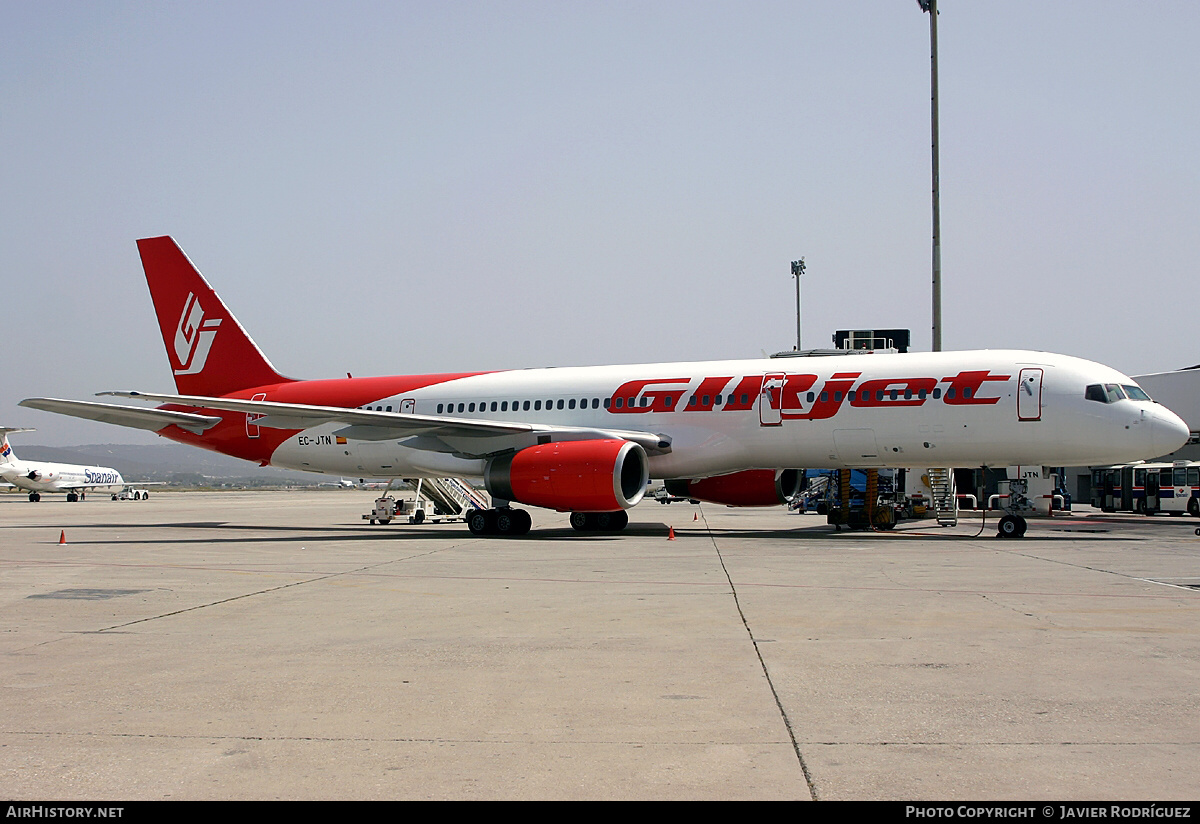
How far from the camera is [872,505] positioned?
26.3 metres

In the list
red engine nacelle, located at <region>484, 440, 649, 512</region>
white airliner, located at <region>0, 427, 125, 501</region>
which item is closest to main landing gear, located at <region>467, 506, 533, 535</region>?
red engine nacelle, located at <region>484, 440, 649, 512</region>

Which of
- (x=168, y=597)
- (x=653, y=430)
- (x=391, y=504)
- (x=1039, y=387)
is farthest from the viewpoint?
(x=391, y=504)

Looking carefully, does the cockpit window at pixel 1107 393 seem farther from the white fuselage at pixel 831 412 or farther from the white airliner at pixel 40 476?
the white airliner at pixel 40 476

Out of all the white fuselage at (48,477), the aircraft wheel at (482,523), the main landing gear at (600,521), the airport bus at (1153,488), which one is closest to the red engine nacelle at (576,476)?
the aircraft wheel at (482,523)

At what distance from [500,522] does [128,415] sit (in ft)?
34.1

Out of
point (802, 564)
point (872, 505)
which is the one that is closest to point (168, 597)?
point (802, 564)

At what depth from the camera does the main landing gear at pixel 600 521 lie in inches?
977

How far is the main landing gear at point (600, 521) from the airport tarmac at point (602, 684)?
10.9 metres

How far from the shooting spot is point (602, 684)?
21.7 ft

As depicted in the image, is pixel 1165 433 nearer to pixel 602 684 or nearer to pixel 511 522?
pixel 511 522

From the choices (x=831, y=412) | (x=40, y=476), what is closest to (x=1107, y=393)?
(x=831, y=412)
